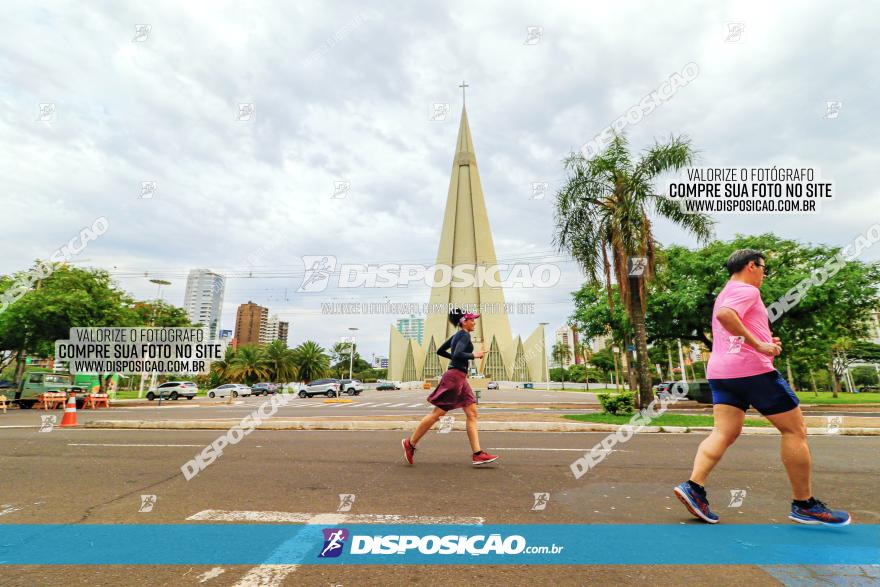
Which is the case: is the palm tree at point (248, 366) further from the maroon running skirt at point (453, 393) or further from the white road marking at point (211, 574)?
the white road marking at point (211, 574)

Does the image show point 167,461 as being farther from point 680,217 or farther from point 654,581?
point 680,217

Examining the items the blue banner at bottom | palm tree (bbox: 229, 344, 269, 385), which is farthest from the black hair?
palm tree (bbox: 229, 344, 269, 385)

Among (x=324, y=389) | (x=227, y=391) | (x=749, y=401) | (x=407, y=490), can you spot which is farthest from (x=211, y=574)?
(x=227, y=391)

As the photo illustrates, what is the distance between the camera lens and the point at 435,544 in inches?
106

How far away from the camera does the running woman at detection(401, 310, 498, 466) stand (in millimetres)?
5008

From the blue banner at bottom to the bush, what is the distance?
8648mm

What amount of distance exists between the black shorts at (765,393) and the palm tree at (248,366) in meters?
59.8

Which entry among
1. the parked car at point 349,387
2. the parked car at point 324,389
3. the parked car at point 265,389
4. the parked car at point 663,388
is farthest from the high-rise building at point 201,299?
the parked car at point 663,388

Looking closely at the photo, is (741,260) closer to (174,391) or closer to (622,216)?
(622,216)

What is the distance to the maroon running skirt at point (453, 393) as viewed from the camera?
5051 mm

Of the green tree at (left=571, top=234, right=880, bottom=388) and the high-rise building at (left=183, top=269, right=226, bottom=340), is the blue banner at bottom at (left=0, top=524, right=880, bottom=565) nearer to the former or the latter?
the green tree at (left=571, top=234, right=880, bottom=388)

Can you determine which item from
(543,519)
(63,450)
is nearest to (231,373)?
(63,450)

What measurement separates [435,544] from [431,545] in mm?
29

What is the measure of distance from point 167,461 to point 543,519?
198 inches
